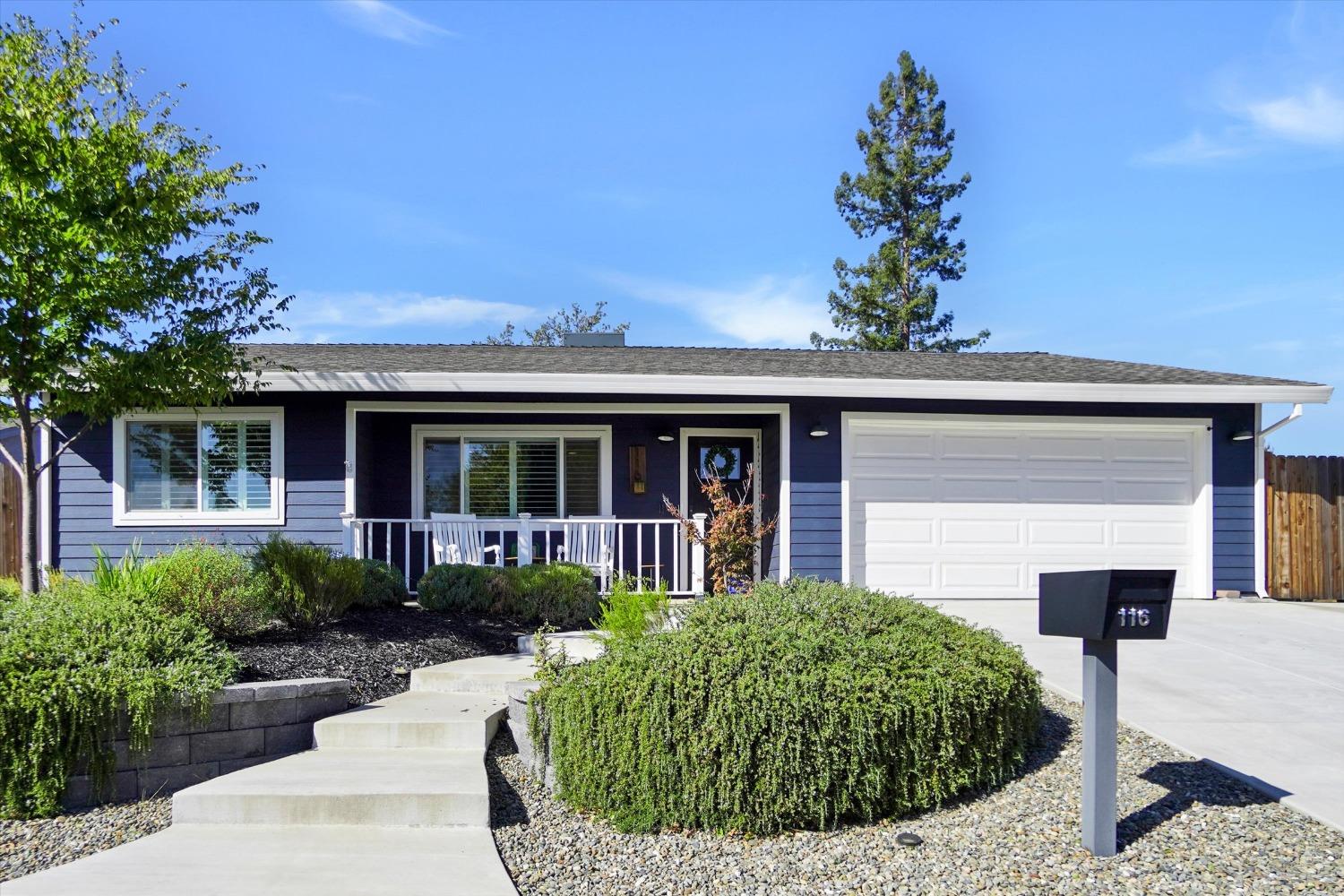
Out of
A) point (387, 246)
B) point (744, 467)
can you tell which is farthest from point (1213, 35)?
point (387, 246)

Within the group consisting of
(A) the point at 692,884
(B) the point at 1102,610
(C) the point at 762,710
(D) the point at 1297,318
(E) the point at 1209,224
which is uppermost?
(E) the point at 1209,224

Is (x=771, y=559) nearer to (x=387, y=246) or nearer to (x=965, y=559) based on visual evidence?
(x=965, y=559)

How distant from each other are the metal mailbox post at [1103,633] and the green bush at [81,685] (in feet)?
12.1

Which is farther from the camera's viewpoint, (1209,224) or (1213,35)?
(1209,224)

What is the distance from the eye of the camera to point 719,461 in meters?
10.3

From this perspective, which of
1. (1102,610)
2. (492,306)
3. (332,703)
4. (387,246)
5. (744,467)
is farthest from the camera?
(492,306)

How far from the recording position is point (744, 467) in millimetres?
10312

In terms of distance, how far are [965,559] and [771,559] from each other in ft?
6.65

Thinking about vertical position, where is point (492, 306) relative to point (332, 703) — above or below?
above

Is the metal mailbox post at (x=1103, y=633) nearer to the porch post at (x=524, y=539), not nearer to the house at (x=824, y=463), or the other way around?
the house at (x=824, y=463)

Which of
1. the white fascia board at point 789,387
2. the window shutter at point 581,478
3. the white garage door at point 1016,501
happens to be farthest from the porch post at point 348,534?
the white garage door at point 1016,501

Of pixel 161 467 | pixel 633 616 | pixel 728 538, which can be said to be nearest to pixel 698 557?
pixel 728 538

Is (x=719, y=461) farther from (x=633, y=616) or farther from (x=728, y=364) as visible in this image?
(x=633, y=616)

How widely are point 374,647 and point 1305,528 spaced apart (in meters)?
9.94
